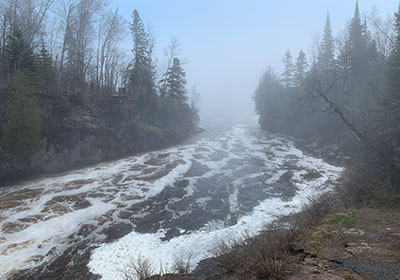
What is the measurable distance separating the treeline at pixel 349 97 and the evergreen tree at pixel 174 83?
693 inches

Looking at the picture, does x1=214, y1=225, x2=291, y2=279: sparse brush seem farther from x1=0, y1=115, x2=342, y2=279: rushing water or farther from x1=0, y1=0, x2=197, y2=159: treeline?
x1=0, y1=0, x2=197, y2=159: treeline

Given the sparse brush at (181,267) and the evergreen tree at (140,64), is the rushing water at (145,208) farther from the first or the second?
the evergreen tree at (140,64)

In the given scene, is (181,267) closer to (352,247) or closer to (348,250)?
(348,250)

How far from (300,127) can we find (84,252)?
34.6 m

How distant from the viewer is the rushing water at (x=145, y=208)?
7.61 m

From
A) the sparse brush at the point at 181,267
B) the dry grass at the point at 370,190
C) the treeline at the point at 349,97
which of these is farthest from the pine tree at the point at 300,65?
the sparse brush at the point at 181,267

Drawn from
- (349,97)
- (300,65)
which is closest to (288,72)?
(300,65)

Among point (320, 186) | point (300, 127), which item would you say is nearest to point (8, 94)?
point (320, 186)

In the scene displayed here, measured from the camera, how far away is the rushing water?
761 cm

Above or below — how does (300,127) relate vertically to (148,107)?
below

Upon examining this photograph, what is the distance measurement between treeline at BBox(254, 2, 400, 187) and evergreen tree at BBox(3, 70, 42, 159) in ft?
55.9

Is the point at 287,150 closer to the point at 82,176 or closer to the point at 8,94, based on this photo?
the point at 82,176

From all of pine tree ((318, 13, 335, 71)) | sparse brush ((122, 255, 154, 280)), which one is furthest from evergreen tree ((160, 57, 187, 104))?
sparse brush ((122, 255, 154, 280))

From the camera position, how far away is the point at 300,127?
3466cm
